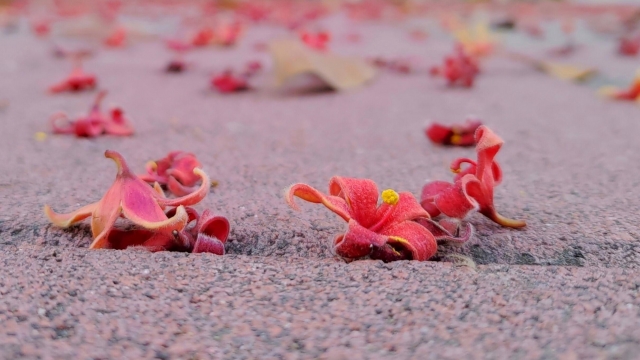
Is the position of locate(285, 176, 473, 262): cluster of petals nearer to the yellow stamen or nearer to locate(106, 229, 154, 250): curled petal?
the yellow stamen

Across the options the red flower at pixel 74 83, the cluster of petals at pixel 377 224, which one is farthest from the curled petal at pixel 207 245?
the red flower at pixel 74 83

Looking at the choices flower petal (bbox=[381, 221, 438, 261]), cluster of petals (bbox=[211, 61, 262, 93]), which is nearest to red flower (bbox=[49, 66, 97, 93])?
cluster of petals (bbox=[211, 61, 262, 93])

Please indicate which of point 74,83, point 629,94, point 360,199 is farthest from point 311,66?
point 360,199

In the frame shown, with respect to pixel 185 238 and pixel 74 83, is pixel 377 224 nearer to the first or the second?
pixel 185 238

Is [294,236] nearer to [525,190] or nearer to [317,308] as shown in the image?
[317,308]

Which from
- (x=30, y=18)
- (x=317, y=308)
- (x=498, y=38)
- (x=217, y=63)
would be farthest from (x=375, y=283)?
(x=30, y=18)

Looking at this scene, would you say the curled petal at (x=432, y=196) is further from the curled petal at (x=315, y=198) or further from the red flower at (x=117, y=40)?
the red flower at (x=117, y=40)
